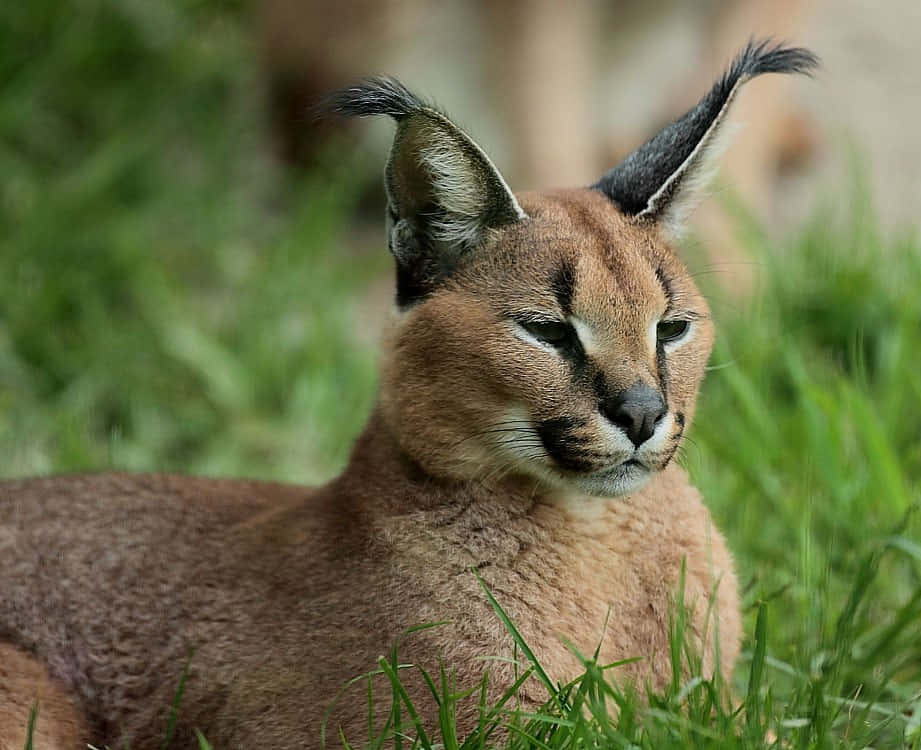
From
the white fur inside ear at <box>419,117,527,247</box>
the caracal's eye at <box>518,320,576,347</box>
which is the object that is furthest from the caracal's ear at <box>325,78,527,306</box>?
the caracal's eye at <box>518,320,576,347</box>

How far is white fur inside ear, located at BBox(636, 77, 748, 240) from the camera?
9.47 feet

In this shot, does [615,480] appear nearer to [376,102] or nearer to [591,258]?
[591,258]

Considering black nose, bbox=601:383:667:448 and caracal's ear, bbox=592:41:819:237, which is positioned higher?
caracal's ear, bbox=592:41:819:237

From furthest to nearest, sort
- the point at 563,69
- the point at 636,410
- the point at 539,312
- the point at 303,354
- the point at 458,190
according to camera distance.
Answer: the point at 563,69
the point at 303,354
the point at 458,190
the point at 539,312
the point at 636,410

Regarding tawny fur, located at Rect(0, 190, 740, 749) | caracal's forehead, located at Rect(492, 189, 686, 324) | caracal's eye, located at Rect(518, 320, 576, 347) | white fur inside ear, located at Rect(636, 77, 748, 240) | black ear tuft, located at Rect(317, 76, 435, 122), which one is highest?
black ear tuft, located at Rect(317, 76, 435, 122)

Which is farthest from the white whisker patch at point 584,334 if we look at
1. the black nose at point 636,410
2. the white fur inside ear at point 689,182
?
the white fur inside ear at point 689,182

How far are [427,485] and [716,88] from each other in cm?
98

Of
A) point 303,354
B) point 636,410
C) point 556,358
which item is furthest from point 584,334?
point 303,354

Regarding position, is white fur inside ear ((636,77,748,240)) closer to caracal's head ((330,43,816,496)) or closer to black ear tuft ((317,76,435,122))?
caracal's head ((330,43,816,496))

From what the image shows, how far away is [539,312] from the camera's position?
8.77 feet

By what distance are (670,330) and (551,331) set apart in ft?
0.85

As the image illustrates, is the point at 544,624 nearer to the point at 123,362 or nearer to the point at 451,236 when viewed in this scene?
the point at 451,236

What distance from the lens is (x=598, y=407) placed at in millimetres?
2586

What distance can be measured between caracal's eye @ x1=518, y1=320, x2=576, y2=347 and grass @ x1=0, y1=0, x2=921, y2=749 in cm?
52
